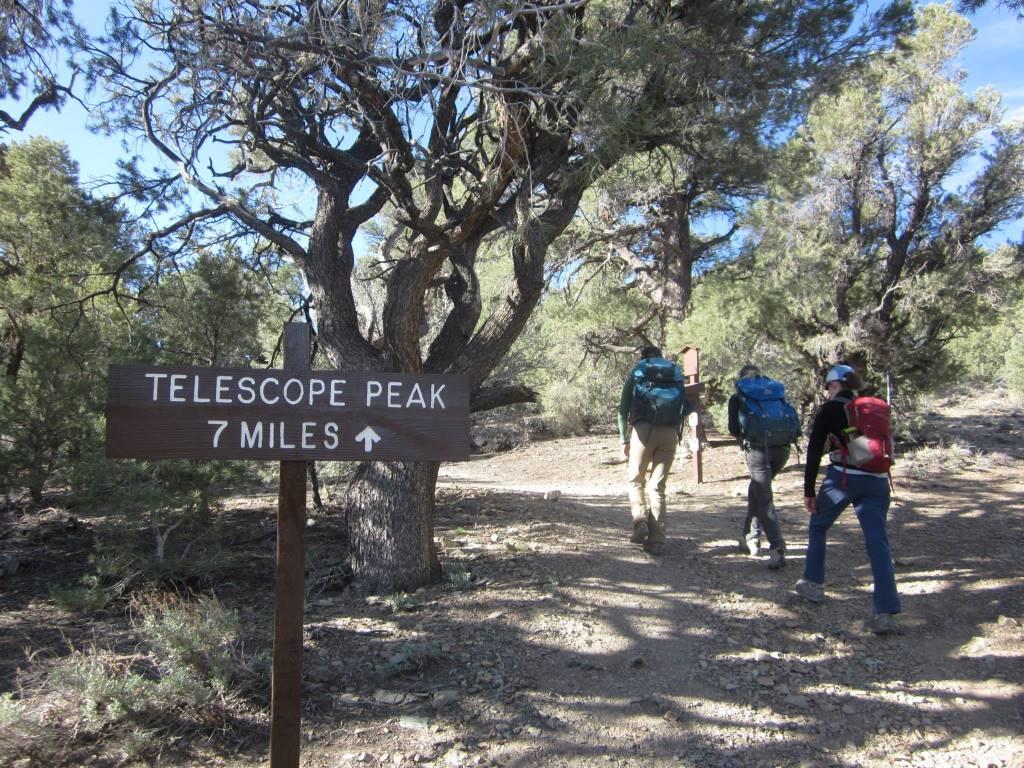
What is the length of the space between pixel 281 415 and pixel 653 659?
2880mm

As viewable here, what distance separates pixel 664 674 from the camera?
4301 mm

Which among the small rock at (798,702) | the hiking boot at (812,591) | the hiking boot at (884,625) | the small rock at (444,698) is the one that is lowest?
the small rock at (798,702)

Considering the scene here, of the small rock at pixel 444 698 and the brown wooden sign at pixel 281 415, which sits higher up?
the brown wooden sign at pixel 281 415

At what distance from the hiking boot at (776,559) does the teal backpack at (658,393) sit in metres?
1.33

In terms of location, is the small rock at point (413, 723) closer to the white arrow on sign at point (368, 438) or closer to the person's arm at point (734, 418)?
the white arrow on sign at point (368, 438)

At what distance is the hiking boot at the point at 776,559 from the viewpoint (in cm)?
605

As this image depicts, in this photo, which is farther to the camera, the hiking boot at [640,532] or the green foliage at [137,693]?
the hiking boot at [640,532]

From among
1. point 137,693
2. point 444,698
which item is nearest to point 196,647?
point 137,693

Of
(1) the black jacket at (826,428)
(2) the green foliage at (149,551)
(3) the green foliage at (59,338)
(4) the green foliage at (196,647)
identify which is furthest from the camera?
(3) the green foliage at (59,338)

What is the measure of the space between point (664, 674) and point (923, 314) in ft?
35.2

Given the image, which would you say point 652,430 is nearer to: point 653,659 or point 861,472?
point 861,472

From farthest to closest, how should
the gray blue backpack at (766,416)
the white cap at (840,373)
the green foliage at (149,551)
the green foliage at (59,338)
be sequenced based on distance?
the green foliage at (59,338) → the gray blue backpack at (766,416) → the green foliage at (149,551) → the white cap at (840,373)

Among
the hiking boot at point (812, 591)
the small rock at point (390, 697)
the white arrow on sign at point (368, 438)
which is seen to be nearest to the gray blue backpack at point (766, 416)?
the hiking boot at point (812, 591)

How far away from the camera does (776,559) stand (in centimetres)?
606
